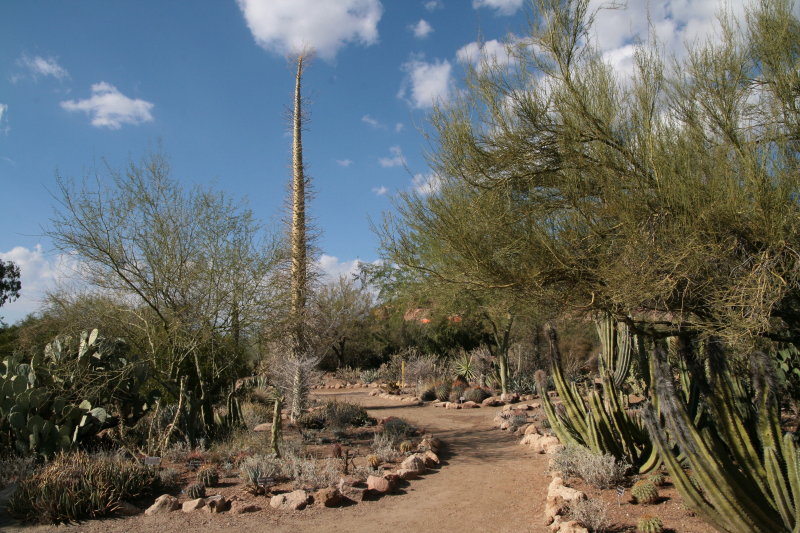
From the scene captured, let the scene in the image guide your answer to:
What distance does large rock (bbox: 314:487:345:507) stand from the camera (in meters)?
6.61

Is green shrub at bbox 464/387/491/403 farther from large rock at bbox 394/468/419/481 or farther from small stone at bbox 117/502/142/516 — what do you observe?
small stone at bbox 117/502/142/516

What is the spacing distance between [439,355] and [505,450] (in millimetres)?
15866

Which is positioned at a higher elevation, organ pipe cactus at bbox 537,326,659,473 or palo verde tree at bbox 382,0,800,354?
palo verde tree at bbox 382,0,800,354

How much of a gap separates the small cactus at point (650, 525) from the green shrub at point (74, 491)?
562 centimetres

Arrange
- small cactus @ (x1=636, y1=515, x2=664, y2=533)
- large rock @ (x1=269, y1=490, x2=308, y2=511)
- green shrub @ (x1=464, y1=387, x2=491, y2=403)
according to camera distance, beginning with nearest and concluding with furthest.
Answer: small cactus @ (x1=636, y1=515, x2=664, y2=533) → large rock @ (x1=269, y1=490, x2=308, y2=511) → green shrub @ (x1=464, y1=387, x2=491, y2=403)

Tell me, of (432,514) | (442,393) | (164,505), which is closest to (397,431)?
(432,514)

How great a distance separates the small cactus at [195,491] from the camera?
681 cm

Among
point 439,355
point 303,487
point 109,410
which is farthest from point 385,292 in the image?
point 303,487

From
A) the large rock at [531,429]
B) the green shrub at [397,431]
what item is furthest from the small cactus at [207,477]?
the large rock at [531,429]

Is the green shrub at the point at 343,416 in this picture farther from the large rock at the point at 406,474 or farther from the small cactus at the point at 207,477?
the small cactus at the point at 207,477

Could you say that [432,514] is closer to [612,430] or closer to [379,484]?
[379,484]

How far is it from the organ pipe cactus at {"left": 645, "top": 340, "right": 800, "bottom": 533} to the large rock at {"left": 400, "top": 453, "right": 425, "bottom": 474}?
414 cm

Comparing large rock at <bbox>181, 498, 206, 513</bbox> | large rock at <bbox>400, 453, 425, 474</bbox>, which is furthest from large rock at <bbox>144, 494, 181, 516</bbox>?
large rock at <bbox>400, 453, 425, 474</bbox>

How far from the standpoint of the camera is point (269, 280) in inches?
433
